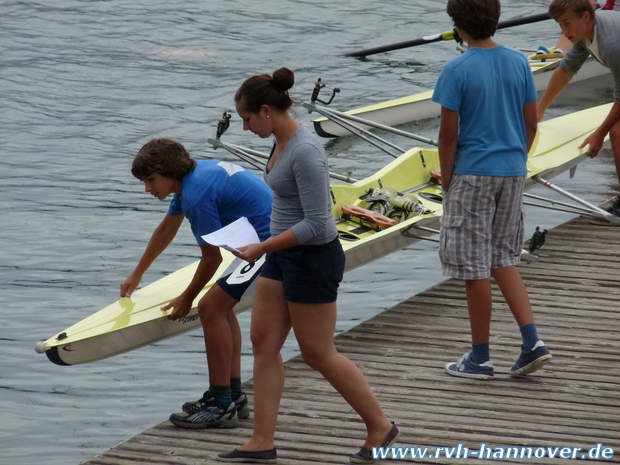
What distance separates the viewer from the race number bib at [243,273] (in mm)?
3553

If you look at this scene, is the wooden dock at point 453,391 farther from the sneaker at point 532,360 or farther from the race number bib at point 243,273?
the race number bib at point 243,273

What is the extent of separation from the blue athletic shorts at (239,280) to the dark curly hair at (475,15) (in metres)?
1.25

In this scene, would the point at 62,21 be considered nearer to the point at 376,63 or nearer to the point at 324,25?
the point at 324,25

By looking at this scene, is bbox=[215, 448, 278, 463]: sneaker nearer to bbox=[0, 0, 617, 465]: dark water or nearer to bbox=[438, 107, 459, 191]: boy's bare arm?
bbox=[438, 107, 459, 191]: boy's bare arm

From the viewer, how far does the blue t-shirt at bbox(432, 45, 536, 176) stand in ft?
11.6

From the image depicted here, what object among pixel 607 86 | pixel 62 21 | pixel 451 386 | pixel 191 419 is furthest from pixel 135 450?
pixel 62 21

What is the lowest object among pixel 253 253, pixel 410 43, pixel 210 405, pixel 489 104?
pixel 210 405

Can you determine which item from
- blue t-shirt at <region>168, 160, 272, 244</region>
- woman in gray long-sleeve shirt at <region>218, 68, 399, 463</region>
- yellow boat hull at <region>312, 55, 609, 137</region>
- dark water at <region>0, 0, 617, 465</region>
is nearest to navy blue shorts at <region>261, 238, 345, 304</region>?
woman in gray long-sleeve shirt at <region>218, 68, 399, 463</region>

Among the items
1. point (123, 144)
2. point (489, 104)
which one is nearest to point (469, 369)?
point (489, 104)

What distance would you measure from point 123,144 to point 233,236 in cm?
882

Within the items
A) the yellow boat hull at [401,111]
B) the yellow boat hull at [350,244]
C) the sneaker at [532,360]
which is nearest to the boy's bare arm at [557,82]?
the yellow boat hull at [350,244]

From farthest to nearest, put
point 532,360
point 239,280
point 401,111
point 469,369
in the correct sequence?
point 401,111
point 469,369
point 532,360
point 239,280

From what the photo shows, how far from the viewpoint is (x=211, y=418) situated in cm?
367

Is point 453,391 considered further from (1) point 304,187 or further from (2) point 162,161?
(2) point 162,161
